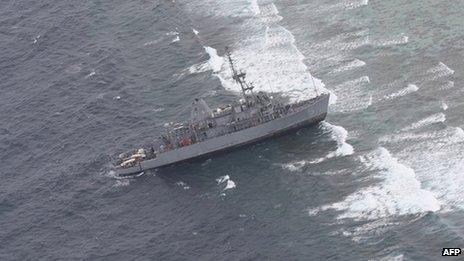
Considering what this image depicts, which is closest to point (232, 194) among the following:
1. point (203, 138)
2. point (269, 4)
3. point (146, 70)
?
point (203, 138)

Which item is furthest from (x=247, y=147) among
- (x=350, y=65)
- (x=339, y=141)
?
(x=350, y=65)

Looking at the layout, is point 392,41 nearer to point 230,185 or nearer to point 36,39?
point 230,185

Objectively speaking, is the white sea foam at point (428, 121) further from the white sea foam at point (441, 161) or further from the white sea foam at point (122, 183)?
the white sea foam at point (122, 183)

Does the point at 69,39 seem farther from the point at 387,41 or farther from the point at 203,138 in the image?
the point at 387,41

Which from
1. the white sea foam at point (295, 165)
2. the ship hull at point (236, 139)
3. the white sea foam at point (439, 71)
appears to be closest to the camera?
the white sea foam at point (295, 165)

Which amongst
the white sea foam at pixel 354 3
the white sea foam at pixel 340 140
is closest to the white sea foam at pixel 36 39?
the white sea foam at pixel 354 3

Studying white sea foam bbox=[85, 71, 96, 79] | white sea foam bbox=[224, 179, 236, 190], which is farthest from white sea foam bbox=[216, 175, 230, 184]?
white sea foam bbox=[85, 71, 96, 79]
